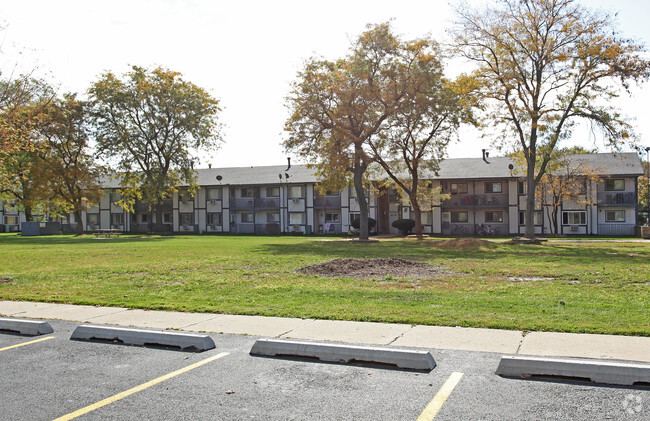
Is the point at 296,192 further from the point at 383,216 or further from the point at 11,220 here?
the point at 11,220

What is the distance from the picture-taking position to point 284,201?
59344mm

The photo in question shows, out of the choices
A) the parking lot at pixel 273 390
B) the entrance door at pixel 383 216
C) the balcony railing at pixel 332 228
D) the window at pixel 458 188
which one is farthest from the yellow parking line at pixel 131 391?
the entrance door at pixel 383 216

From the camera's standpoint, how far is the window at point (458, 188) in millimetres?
54719

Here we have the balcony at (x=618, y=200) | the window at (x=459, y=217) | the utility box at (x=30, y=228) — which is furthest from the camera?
the utility box at (x=30, y=228)

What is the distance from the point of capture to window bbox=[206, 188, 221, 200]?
62.1m

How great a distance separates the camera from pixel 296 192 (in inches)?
2331

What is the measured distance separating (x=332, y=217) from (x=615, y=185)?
27451mm

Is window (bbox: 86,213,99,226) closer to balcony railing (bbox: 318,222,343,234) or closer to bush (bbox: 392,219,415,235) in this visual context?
balcony railing (bbox: 318,222,343,234)

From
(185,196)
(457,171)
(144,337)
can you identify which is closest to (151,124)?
(185,196)

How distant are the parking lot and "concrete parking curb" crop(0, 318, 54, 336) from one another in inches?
52.5

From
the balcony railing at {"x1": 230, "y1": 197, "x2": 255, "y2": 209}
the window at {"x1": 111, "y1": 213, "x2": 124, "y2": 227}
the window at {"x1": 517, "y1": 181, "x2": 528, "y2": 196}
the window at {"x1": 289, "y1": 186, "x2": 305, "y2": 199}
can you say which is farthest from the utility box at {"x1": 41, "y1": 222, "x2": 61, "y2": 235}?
the window at {"x1": 517, "y1": 181, "x2": 528, "y2": 196}

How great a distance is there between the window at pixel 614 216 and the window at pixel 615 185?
2177 mm

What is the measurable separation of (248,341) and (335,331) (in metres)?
1.29

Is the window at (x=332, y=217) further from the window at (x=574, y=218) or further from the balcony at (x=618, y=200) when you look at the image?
the balcony at (x=618, y=200)
